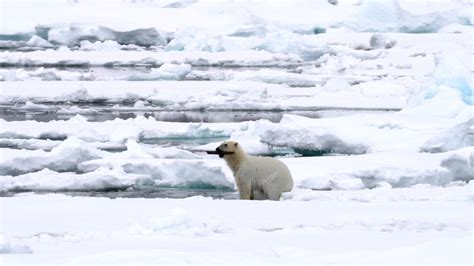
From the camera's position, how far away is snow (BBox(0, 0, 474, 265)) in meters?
3.40

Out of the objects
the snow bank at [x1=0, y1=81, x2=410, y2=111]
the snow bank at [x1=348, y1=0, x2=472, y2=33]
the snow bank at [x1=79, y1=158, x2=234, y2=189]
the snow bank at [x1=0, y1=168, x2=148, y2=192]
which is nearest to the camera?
the snow bank at [x1=0, y1=168, x2=148, y2=192]

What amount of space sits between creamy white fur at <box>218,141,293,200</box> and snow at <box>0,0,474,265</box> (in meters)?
0.10

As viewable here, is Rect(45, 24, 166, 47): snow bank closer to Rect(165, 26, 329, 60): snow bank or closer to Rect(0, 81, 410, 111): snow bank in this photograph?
Rect(165, 26, 329, 60): snow bank

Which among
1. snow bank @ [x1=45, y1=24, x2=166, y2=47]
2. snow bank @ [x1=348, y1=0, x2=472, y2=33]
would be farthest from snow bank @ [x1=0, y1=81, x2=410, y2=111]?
snow bank @ [x1=348, y1=0, x2=472, y2=33]

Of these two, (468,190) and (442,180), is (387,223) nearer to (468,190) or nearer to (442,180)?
(468,190)

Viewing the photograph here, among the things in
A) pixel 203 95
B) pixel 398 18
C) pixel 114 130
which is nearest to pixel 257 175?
pixel 114 130

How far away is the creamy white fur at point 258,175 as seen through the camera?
5.34 m

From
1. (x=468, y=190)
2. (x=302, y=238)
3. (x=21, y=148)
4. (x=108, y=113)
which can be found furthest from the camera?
(x=108, y=113)

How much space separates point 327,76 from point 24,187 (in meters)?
10.6

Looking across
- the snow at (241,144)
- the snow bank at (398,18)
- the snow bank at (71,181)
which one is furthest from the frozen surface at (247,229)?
the snow bank at (398,18)

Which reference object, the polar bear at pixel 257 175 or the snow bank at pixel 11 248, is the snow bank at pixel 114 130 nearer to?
the polar bear at pixel 257 175

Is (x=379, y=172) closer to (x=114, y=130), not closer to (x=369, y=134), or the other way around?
(x=369, y=134)

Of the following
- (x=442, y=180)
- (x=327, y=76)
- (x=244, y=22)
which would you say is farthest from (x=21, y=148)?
(x=244, y=22)

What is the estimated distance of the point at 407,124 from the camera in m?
8.61
